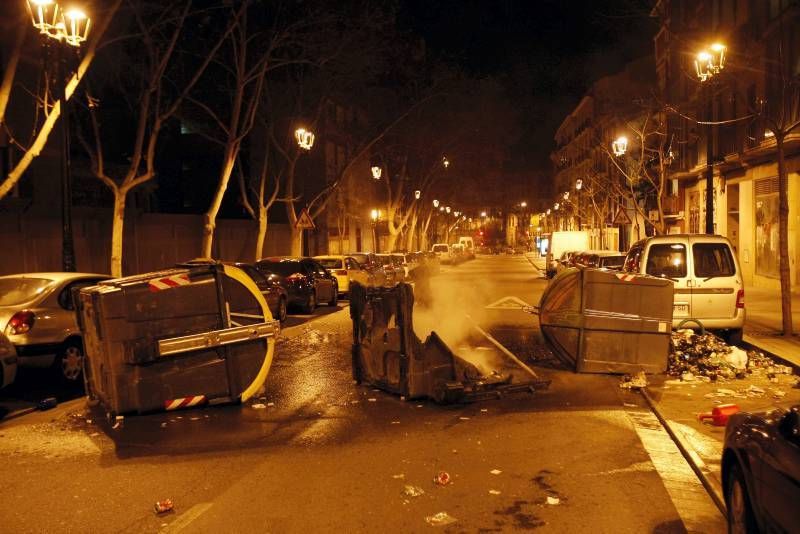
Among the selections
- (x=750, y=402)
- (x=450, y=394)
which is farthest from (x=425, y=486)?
(x=750, y=402)

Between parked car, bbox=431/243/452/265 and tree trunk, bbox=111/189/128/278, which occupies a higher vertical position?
tree trunk, bbox=111/189/128/278

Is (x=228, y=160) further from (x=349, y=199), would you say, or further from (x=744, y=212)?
(x=349, y=199)

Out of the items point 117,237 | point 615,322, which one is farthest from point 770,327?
point 117,237

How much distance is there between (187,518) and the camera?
17.5ft

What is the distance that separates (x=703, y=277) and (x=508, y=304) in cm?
948

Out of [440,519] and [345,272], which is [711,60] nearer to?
[345,272]

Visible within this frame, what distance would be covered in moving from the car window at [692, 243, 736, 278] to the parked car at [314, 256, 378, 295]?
13.2m

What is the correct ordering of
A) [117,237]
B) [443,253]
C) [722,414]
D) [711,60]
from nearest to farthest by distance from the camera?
[722,414] → [711,60] → [117,237] → [443,253]

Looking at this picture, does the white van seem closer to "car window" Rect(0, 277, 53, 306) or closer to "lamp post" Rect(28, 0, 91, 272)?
"car window" Rect(0, 277, 53, 306)

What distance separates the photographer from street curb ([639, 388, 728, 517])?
18.2ft

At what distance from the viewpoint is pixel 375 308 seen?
9.24 m

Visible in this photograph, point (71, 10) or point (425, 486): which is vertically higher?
point (71, 10)

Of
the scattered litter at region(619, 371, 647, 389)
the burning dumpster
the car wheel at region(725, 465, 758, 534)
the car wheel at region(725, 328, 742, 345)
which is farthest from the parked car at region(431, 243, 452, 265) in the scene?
the car wheel at region(725, 465, 758, 534)

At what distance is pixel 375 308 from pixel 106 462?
3566 mm
